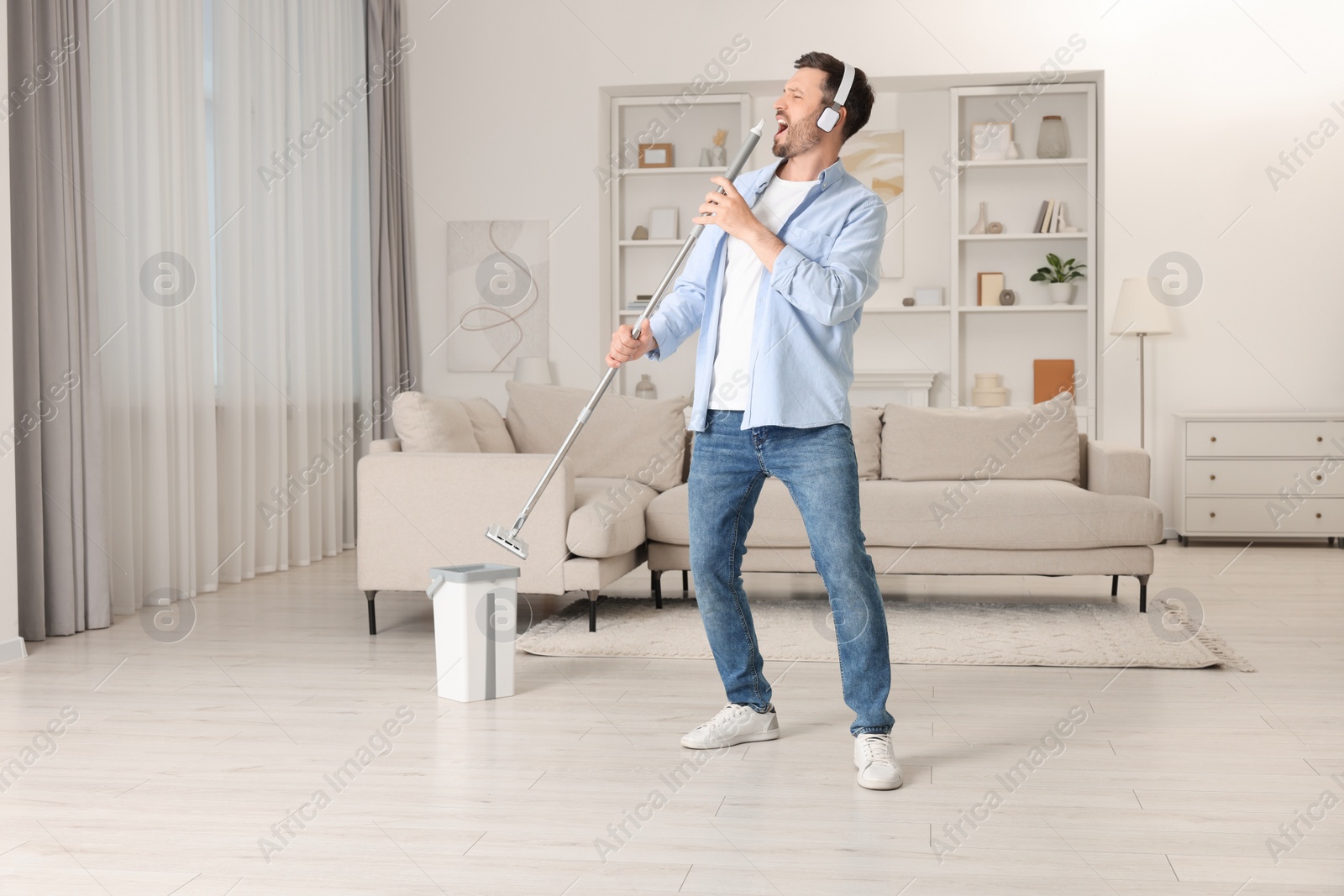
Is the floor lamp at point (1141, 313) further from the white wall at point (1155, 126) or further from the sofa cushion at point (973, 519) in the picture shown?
the sofa cushion at point (973, 519)

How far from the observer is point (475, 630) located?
283cm

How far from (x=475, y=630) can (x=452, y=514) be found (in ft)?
2.72

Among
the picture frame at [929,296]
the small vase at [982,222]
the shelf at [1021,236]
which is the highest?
the small vase at [982,222]

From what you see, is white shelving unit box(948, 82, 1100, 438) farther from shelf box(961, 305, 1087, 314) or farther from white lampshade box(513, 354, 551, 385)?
white lampshade box(513, 354, 551, 385)

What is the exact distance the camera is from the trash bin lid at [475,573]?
2850 mm

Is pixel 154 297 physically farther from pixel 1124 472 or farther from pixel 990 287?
pixel 990 287

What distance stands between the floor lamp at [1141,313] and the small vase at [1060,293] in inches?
14.7

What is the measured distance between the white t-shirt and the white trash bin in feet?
3.00

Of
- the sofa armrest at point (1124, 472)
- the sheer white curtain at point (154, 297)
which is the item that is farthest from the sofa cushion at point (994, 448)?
the sheer white curtain at point (154, 297)

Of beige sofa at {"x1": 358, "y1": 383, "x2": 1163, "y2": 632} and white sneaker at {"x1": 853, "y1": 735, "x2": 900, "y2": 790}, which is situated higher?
beige sofa at {"x1": 358, "y1": 383, "x2": 1163, "y2": 632}

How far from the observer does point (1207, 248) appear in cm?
611

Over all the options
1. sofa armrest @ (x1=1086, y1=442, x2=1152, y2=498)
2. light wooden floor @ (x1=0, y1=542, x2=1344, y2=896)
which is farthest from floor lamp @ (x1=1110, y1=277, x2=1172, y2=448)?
light wooden floor @ (x1=0, y1=542, x2=1344, y2=896)

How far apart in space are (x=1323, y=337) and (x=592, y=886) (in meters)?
5.64

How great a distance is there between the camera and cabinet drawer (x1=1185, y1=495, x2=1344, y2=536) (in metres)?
5.71
